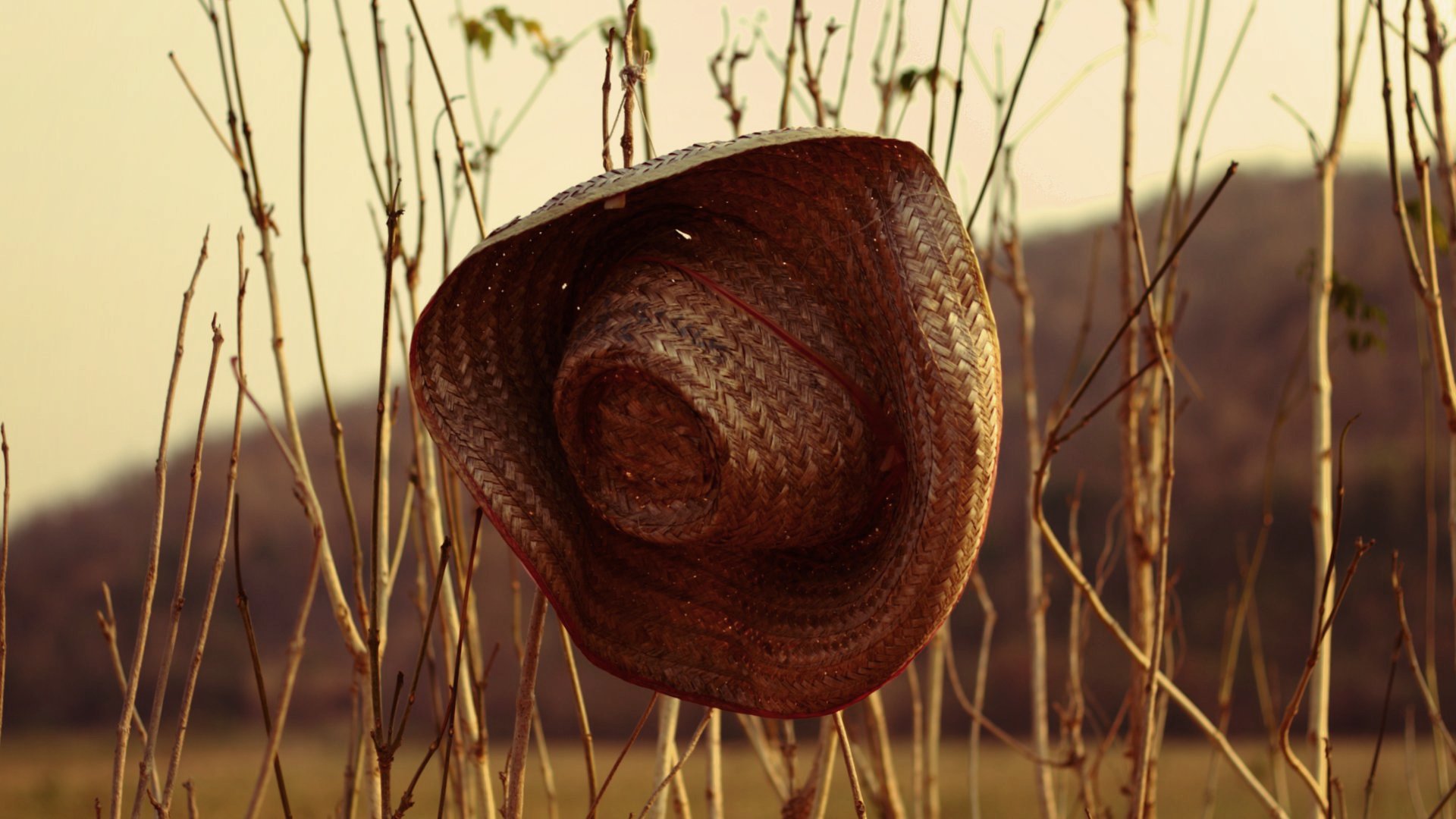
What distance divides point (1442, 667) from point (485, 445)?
386 centimetres

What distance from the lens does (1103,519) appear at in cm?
349

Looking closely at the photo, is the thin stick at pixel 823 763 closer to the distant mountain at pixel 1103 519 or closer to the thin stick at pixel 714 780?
the thin stick at pixel 714 780

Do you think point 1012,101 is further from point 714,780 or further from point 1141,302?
point 714,780

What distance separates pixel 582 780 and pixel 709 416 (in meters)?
2.26

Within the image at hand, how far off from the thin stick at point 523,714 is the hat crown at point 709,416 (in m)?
0.09

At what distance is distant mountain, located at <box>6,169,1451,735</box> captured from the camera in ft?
8.66

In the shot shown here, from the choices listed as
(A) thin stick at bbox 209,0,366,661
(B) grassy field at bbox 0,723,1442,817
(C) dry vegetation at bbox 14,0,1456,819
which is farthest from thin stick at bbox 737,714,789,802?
(B) grassy field at bbox 0,723,1442,817

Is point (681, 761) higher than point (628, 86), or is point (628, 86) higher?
point (628, 86)

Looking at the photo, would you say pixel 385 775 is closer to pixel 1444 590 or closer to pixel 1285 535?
pixel 1285 535

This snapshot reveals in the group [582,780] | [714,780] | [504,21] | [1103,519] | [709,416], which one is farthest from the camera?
[1103,519]

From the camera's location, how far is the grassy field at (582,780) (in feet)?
7.06

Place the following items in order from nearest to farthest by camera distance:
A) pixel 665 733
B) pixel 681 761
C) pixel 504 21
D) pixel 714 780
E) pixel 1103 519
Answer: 1. pixel 681 761
2. pixel 665 733
3. pixel 714 780
4. pixel 504 21
5. pixel 1103 519

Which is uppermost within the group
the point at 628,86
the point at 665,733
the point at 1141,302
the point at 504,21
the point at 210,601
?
the point at 504,21

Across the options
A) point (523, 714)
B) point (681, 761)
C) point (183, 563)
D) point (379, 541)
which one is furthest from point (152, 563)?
point (681, 761)
